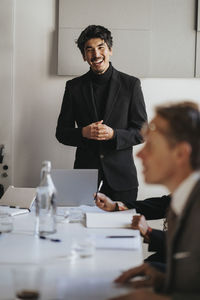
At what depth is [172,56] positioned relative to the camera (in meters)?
4.30

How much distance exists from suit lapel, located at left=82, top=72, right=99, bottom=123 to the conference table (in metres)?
1.42

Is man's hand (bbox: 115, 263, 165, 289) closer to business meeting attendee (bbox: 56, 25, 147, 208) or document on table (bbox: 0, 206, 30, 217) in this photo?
document on table (bbox: 0, 206, 30, 217)

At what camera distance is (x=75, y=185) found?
9.53 ft

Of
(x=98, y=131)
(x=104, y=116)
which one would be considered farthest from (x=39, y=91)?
(x=98, y=131)

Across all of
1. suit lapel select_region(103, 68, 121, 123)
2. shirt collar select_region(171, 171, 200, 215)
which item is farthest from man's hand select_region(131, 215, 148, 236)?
suit lapel select_region(103, 68, 121, 123)

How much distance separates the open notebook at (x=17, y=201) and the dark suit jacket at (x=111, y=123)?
70 cm

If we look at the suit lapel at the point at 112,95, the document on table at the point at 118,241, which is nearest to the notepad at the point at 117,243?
the document on table at the point at 118,241

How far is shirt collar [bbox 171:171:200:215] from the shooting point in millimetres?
1524

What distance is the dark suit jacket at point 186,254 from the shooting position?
142cm

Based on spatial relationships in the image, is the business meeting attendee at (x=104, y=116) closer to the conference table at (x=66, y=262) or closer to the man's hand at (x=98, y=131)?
the man's hand at (x=98, y=131)

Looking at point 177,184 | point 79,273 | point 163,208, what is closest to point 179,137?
point 177,184

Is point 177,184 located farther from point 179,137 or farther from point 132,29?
point 132,29

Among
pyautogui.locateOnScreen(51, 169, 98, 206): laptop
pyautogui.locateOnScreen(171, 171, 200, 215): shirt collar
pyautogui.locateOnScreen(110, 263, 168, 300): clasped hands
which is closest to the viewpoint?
pyautogui.locateOnScreen(171, 171, 200, 215): shirt collar

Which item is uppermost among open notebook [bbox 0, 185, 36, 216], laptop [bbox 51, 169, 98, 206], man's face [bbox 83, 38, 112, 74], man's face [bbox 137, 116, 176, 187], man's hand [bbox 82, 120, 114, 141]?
man's face [bbox 83, 38, 112, 74]
